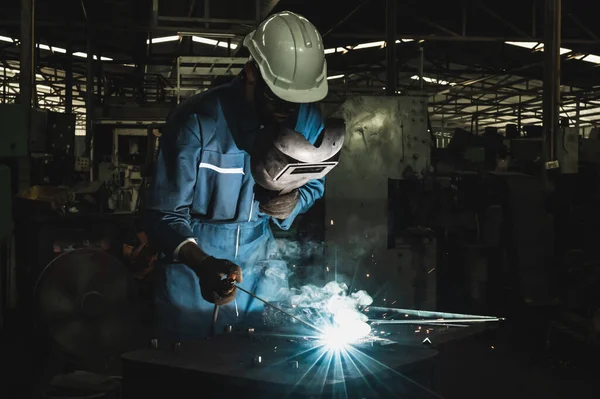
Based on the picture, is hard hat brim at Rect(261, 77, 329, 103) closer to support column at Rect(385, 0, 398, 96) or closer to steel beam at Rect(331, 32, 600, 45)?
support column at Rect(385, 0, 398, 96)

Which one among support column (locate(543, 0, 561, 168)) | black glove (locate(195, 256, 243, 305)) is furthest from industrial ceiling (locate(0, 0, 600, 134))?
black glove (locate(195, 256, 243, 305))

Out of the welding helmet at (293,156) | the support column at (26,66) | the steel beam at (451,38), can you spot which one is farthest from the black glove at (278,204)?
the steel beam at (451,38)

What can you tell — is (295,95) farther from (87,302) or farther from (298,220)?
(298,220)

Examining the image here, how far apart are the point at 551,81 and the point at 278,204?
511cm

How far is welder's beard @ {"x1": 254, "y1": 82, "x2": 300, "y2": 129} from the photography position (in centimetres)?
267

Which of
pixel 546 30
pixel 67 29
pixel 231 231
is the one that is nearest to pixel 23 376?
pixel 231 231

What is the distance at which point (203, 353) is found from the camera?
2109 mm

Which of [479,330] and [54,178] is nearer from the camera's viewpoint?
[479,330]

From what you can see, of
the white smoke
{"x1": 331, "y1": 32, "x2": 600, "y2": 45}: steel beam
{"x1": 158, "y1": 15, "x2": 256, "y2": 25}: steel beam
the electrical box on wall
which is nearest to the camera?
the white smoke

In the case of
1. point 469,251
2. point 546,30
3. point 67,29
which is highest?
point 67,29

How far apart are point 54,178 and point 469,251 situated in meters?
4.47

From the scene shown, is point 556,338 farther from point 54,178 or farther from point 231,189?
point 54,178

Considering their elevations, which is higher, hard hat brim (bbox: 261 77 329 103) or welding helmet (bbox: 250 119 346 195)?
hard hat brim (bbox: 261 77 329 103)

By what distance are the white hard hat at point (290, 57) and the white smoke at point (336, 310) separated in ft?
2.48
